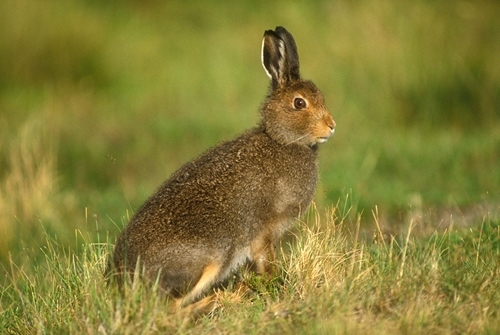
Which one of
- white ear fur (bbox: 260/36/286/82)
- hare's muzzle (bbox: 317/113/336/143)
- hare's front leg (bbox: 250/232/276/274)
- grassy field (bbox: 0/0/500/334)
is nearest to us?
grassy field (bbox: 0/0/500/334)

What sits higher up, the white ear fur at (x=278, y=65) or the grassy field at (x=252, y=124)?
the white ear fur at (x=278, y=65)

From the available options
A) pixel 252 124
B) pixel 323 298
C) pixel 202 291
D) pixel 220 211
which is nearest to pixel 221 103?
pixel 252 124

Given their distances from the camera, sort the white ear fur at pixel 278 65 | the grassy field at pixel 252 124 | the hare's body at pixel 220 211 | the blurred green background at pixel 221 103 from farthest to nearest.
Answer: the blurred green background at pixel 221 103
the white ear fur at pixel 278 65
the hare's body at pixel 220 211
the grassy field at pixel 252 124

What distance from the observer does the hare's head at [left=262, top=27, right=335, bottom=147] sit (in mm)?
6172

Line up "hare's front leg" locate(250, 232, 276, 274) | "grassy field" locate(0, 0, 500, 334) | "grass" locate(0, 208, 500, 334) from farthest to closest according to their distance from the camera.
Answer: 1. "hare's front leg" locate(250, 232, 276, 274)
2. "grassy field" locate(0, 0, 500, 334)
3. "grass" locate(0, 208, 500, 334)

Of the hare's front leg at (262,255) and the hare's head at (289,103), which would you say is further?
the hare's head at (289,103)

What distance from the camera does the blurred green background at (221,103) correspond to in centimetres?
879

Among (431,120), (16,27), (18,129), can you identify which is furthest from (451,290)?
(16,27)

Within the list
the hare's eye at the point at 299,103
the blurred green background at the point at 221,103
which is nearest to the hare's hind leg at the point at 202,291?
the hare's eye at the point at 299,103

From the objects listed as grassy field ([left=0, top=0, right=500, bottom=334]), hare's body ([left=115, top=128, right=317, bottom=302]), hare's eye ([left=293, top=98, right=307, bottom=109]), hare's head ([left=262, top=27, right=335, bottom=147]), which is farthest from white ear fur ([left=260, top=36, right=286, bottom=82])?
grassy field ([left=0, top=0, right=500, bottom=334])

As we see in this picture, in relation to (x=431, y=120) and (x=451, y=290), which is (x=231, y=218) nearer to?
(x=451, y=290)

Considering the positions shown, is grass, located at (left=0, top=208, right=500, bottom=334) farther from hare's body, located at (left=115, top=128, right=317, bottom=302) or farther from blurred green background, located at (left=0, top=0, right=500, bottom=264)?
blurred green background, located at (left=0, top=0, right=500, bottom=264)

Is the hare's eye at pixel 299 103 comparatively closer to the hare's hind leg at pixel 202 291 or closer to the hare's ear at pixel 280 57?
the hare's ear at pixel 280 57

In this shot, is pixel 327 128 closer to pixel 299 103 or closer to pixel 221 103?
pixel 299 103
